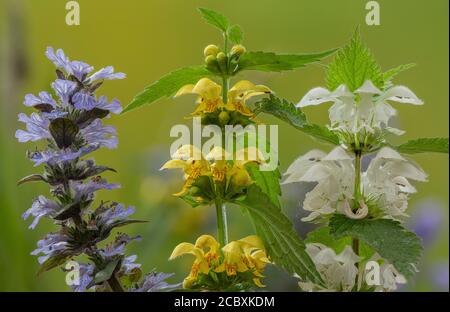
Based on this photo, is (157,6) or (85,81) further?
(157,6)

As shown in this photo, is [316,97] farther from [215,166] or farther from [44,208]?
[44,208]

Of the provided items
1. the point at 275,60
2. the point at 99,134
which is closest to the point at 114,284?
the point at 99,134

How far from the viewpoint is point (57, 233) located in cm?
72

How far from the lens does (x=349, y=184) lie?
747mm

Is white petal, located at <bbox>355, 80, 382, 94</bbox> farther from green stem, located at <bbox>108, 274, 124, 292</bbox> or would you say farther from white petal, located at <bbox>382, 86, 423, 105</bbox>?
green stem, located at <bbox>108, 274, 124, 292</bbox>

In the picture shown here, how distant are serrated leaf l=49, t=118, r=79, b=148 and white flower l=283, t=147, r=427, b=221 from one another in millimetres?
188

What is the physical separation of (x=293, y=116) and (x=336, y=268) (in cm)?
16

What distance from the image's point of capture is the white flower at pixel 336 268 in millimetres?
746

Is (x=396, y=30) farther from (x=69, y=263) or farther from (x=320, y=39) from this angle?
(x=69, y=263)

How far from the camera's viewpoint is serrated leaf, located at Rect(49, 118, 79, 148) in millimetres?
708

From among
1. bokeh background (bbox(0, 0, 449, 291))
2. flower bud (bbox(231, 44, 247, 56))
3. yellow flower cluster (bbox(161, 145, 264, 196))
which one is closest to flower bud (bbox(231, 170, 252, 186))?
yellow flower cluster (bbox(161, 145, 264, 196))

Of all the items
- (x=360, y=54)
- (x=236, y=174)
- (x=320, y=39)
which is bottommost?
(x=236, y=174)

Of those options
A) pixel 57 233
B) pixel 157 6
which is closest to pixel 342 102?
pixel 57 233
